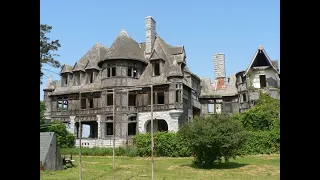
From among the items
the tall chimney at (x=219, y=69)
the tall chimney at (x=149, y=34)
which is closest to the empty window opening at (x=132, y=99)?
the tall chimney at (x=149, y=34)

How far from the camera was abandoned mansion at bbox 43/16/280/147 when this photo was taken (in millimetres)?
36094

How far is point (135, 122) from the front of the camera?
36.9 meters

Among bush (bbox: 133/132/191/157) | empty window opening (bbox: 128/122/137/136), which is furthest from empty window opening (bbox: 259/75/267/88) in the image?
empty window opening (bbox: 128/122/137/136)

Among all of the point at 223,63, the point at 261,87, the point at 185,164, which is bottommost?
the point at 185,164

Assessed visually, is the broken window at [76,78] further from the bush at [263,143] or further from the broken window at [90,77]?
the bush at [263,143]

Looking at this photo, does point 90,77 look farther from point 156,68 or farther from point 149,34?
point 149,34

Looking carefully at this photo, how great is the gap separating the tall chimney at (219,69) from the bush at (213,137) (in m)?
25.4

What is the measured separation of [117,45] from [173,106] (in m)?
9.50

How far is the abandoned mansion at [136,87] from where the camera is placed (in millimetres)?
36094

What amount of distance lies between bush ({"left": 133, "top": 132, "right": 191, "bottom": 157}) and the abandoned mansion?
428cm

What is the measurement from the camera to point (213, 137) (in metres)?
22.1

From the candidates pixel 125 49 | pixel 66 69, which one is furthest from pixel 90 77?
pixel 125 49
